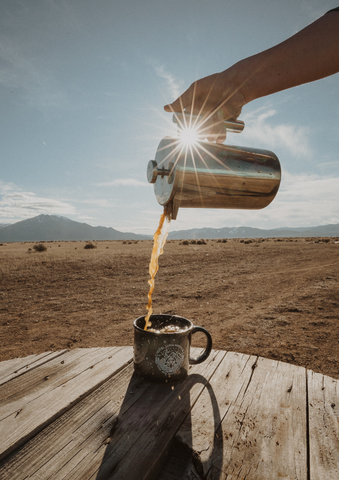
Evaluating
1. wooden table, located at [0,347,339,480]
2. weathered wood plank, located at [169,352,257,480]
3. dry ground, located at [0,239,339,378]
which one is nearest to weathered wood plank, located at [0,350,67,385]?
wooden table, located at [0,347,339,480]

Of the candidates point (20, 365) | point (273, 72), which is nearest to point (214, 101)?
point (273, 72)

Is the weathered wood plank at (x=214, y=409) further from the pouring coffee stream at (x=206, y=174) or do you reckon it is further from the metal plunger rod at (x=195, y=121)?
the metal plunger rod at (x=195, y=121)

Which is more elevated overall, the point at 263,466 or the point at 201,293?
the point at 263,466

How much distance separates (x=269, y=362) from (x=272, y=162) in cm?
119

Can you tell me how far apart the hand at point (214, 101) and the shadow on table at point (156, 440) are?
4.14 ft

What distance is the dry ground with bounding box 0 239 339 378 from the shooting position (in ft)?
14.9

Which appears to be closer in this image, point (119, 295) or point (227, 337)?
point (227, 337)

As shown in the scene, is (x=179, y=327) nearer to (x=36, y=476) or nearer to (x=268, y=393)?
(x=268, y=393)

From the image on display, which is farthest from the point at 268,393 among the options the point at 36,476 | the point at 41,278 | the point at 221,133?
the point at 41,278

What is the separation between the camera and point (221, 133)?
4.27 feet

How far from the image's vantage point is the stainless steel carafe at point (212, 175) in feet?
3.76

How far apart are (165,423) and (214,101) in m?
1.38

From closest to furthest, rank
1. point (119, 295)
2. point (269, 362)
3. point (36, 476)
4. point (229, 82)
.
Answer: point (36, 476) → point (229, 82) → point (269, 362) → point (119, 295)

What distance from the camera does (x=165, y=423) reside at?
1116mm
